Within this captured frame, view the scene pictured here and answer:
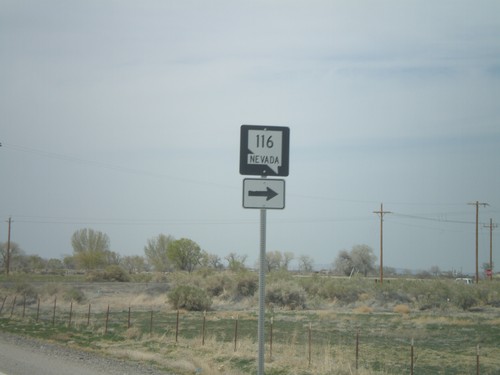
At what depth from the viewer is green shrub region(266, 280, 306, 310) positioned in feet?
188

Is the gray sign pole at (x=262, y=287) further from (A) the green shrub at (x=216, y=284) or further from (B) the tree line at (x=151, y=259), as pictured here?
(B) the tree line at (x=151, y=259)

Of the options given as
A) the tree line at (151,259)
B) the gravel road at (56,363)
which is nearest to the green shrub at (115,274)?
the tree line at (151,259)

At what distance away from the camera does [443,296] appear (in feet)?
191

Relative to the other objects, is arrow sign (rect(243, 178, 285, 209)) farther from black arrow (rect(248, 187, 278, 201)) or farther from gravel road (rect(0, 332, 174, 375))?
gravel road (rect(0, 332, 174, 375))

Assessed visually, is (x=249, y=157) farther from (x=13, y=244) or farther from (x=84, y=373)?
(x=13, y=244)

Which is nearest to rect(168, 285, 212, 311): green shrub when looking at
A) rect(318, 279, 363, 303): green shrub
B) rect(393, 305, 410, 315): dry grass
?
rect(318, 279, 363, 303): green shrub

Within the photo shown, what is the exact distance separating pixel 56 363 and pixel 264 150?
411 inches

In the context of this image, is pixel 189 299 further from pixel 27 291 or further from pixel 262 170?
pixel 262 170

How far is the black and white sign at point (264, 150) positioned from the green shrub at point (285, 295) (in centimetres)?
4956

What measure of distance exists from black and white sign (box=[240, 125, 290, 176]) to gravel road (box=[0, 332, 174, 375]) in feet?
27.3

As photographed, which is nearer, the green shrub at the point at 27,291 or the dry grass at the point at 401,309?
the dry grass at the point at 401,309

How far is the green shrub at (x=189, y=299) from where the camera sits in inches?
2020

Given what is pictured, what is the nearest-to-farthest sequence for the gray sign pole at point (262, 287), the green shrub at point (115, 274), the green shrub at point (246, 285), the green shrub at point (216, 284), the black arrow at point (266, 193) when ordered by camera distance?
the gray sign pole at point (262, 287) → the black arrow at point (266, 193) → the green shrub at point (246, 285) → the green shrub at point (216, 284) → the green shrub at point (115, 274)

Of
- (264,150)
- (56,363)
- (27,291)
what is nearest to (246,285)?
(27,291)
